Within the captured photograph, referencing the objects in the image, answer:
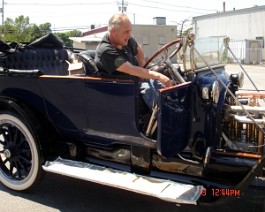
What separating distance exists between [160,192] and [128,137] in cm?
54

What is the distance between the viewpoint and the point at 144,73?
9.44 ft

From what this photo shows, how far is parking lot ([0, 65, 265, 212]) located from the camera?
10.7 ft

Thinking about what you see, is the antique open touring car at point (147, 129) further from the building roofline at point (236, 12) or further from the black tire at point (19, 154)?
the building roofline at point (236, 12)

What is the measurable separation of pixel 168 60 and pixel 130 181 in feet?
3.12

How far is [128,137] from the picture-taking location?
3070 mm

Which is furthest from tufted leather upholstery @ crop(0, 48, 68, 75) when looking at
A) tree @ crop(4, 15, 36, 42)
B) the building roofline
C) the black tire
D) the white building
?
tree @ crop(4, 15, 36, 42)

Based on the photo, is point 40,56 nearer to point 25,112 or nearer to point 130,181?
point 25,112

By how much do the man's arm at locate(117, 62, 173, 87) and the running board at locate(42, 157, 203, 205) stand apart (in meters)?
0.73

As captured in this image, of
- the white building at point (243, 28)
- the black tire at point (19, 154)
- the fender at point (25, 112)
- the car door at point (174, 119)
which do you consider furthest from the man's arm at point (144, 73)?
the white building at point (243, 28)

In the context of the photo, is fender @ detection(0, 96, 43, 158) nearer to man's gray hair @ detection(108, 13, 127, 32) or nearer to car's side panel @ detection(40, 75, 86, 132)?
car's side panel @ detection(40, 75, 86, 132)

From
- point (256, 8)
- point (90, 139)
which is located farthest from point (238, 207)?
point (256, 8)

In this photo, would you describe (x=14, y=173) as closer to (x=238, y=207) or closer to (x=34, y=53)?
(x=34, y=53)

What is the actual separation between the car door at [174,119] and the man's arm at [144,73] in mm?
108

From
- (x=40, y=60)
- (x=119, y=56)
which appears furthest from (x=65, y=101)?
(x=40, y=60)
